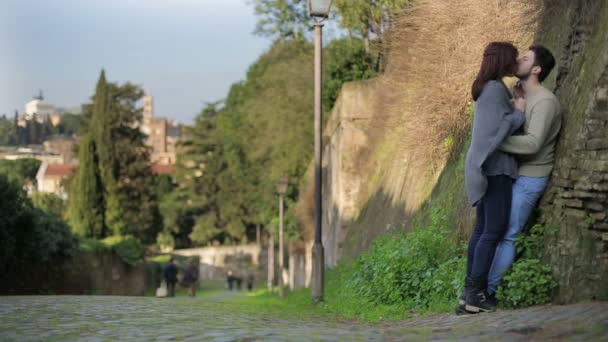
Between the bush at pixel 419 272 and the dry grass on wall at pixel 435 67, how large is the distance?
2.76m

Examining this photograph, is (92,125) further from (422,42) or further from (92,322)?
(92,322)

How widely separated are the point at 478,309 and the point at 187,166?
87.2 meters

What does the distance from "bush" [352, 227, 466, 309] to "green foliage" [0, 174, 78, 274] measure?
51.5ft

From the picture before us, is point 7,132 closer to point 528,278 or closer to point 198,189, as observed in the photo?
point 528,278

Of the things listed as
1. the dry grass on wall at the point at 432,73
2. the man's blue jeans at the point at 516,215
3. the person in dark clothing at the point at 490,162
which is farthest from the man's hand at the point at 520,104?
the dry grass on wall at the point at 432,73

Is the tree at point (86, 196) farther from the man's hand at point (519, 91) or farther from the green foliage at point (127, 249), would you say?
the man's hand at point (519, 91)

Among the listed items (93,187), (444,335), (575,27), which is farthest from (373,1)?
(93,187)

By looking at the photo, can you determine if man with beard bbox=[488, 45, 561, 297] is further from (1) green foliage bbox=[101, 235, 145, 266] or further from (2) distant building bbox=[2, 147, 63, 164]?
(1) green foliage bbox=[101, 235, 145, 266]

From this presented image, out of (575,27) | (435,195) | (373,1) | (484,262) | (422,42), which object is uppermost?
(373,1)

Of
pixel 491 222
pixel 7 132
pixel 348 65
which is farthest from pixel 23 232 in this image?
pixel 491 222

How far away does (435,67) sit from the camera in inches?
573

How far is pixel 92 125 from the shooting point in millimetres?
66500

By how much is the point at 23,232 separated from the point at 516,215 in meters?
21.8

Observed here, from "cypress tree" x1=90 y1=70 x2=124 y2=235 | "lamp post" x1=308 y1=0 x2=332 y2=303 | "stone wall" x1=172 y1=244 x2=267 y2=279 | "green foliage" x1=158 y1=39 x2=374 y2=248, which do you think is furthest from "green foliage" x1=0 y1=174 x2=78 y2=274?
"stone wall" x1=172 y1=244 x2=267 y2=279
